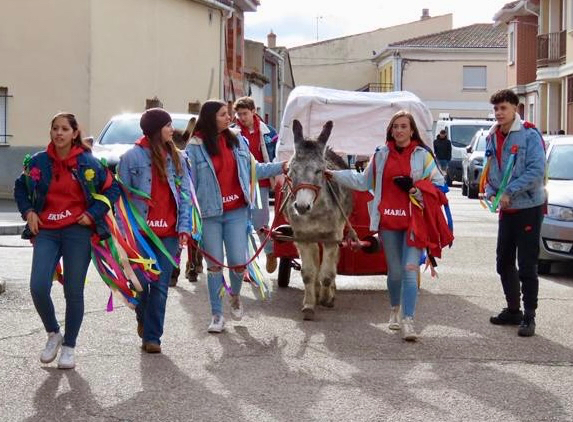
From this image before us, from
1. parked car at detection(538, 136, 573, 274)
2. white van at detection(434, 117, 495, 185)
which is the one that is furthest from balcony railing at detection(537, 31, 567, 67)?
parked car at detection(538, 136, 573, 274)

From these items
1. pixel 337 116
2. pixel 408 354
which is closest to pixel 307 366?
pixel 408 354

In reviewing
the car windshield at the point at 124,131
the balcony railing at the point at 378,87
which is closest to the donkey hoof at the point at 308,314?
the car windshield at the point at 124,131

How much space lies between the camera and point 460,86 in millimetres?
68062

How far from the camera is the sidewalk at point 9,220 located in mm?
18672

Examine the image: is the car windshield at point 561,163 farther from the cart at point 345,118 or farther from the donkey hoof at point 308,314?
the donkey hoof at point 308,314

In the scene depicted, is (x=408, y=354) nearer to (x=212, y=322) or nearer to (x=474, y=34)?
(x=212, y=322)

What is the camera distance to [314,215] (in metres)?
9.87

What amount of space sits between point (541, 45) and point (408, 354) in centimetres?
3573

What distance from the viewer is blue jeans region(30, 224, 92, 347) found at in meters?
7.46

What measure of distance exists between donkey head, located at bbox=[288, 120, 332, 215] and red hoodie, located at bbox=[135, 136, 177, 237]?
4.58ft

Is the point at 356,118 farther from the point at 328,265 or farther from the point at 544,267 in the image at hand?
the point at 544,267

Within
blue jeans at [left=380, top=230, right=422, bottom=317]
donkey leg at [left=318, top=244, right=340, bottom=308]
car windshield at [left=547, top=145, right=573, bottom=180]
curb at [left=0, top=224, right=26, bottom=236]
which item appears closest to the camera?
blue jeans at [left=380, top=230, right=422, bottom=317]

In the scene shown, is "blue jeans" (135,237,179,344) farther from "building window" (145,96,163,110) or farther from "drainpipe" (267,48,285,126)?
"drainpipe" (267,48,285,126)

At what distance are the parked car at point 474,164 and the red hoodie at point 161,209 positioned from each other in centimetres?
2133
